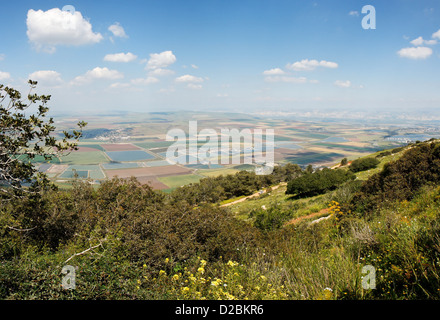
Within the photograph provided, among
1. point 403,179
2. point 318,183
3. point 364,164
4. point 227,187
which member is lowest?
point 227,187

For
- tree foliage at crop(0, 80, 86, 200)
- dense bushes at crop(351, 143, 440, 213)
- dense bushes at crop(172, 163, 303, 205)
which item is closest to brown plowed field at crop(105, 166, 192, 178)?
dense bushes at crop(172, 163, 303, 205)

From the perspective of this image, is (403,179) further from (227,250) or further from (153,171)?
(153,171)

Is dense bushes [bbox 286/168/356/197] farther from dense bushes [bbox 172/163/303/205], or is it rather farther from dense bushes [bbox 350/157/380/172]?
dense bushes [bbox 172/163/303/205]

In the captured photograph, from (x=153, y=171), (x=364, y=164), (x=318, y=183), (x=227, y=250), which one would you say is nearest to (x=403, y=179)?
(x=227, y=250)
